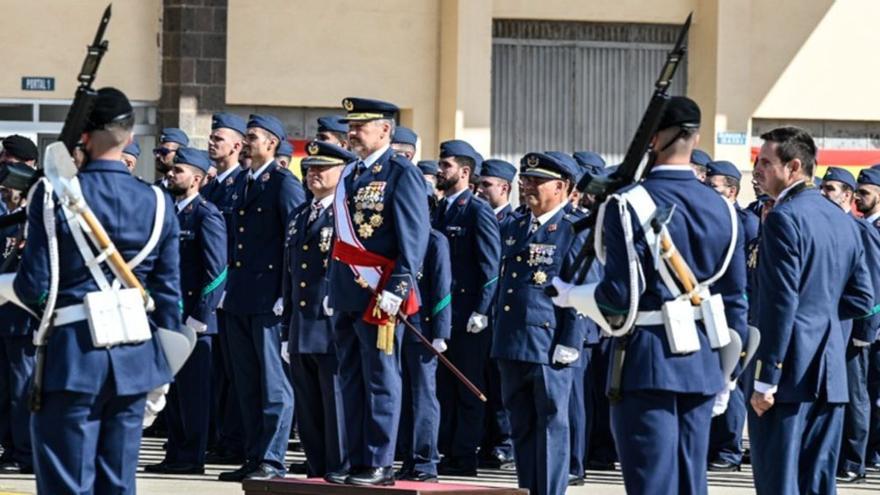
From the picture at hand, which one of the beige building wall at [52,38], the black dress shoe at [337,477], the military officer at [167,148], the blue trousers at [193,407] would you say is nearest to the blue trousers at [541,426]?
the black dress shoe at [337,477]

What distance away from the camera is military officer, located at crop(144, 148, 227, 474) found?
1205cm

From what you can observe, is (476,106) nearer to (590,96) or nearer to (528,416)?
(590,96)

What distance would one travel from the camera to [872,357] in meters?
13.6

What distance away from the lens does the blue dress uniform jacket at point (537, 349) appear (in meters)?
10.3

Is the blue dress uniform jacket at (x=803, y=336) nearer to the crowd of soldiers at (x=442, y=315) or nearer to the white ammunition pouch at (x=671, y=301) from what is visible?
the crowd of soldiers at (x=442, y=315)

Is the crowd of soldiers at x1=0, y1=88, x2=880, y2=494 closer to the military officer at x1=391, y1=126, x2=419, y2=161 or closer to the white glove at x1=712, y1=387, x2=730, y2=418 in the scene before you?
the white glove at x1=712, y1=387, x2=730, y2=418

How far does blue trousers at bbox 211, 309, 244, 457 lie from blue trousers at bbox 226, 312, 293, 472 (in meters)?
0.46

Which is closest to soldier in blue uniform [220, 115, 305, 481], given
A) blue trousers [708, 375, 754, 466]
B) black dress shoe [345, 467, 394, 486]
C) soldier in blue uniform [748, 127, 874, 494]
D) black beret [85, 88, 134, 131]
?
black dress shoe [345, 467, 394, 486]

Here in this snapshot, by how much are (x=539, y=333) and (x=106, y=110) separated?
11.1 ft

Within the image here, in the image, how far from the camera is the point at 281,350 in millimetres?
11625

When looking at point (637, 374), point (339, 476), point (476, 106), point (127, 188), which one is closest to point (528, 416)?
point (339, 476)

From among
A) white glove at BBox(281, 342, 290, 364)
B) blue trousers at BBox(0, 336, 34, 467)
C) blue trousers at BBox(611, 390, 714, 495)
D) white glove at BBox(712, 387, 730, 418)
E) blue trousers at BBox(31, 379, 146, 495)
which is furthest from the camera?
blue trousers at BBox(0, 336, 34, 467)

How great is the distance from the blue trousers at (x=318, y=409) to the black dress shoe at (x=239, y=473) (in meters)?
0.74

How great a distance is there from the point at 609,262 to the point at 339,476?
2865 millimetres
